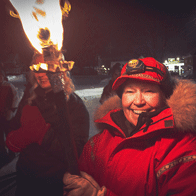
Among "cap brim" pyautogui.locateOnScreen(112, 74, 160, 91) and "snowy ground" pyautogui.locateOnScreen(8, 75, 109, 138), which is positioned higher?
"cap brim" pyautogui.locateOnScreen(112, 74, 160, 91)

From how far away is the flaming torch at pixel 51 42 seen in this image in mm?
878

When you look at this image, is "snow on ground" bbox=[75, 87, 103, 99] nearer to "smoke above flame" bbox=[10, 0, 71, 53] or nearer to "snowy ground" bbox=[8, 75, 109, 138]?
"snowy ground" bbox=[8, 75, 109, 138]

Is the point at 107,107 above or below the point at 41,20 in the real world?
below

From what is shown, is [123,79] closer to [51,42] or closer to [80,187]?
[51,42]

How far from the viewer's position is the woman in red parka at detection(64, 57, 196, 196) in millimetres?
1038

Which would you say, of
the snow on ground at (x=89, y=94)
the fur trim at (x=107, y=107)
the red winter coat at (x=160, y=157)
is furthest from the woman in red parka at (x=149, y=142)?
the snow on ground at (x=89, y=94)

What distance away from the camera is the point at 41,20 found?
931mm

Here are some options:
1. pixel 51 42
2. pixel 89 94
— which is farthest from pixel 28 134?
pixel 89 94

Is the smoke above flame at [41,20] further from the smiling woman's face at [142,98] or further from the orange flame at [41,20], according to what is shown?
the smiling woman's face at [142,98]

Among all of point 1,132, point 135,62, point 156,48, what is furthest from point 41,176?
point 156,48

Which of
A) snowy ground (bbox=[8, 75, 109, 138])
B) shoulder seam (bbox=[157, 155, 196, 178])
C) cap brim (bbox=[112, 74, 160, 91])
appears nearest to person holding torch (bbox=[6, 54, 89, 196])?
snowy ground (bbox=[8, 75, 109, 138])

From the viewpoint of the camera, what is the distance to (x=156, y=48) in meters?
12.6

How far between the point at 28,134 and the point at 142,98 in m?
1.43

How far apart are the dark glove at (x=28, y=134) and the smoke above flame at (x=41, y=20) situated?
118 cm
